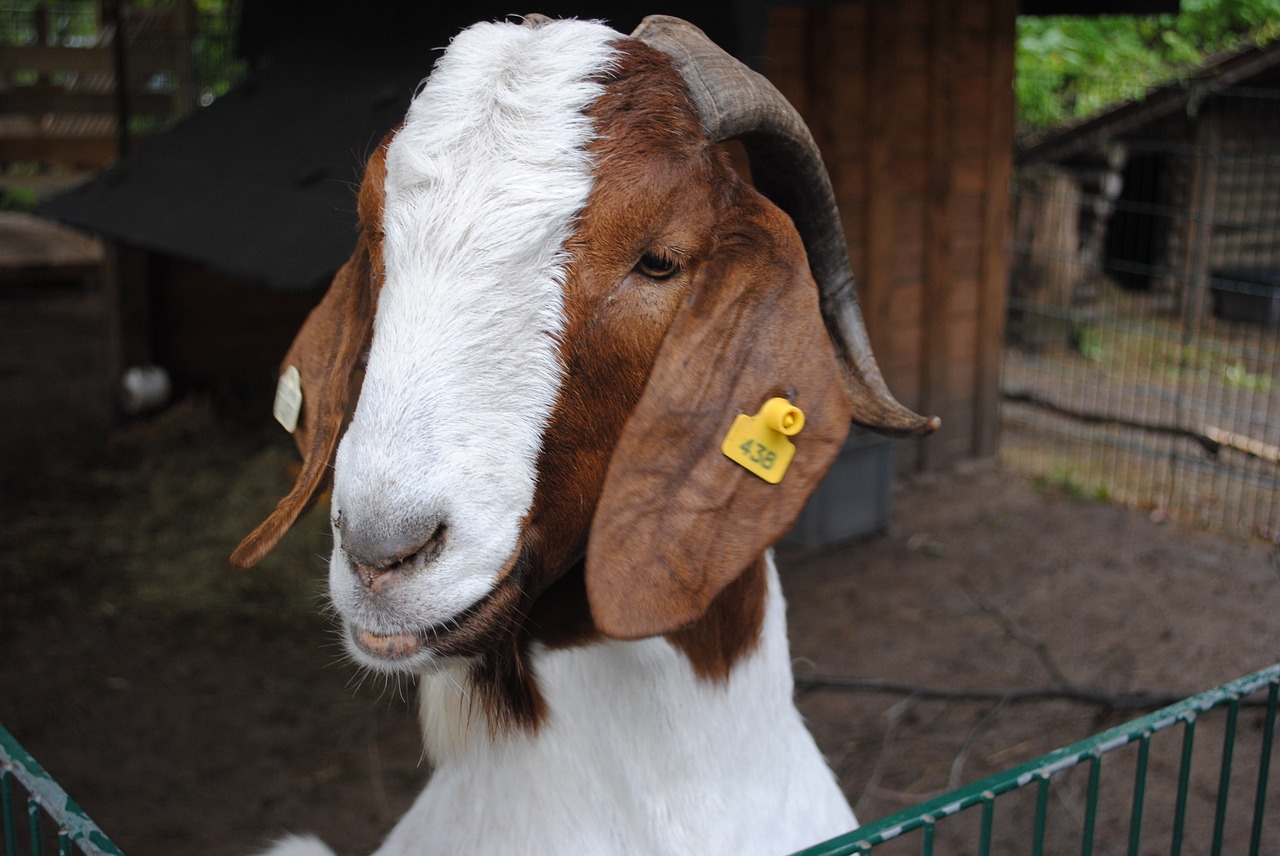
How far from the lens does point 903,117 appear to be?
6062 millimetres

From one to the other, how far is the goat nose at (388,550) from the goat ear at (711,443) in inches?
8.6

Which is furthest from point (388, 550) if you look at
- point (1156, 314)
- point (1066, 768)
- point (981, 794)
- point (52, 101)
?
point (1156, 314)

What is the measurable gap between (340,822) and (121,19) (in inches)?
199

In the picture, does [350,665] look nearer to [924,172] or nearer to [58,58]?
[924,172]

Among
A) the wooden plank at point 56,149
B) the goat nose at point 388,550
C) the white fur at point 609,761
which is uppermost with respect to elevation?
the wooden plank at point 56,149

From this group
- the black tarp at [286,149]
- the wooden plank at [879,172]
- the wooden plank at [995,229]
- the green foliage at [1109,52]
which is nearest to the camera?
the black tarp at [286,149]

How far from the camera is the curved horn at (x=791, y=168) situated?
1514mm

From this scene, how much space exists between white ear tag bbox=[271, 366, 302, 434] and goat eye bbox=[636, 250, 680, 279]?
66cm

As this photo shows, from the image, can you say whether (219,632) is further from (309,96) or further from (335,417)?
(335,417)

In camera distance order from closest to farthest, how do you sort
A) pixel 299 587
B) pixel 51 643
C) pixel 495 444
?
pixel 495 444
pixel 51 643
pixel 299 587

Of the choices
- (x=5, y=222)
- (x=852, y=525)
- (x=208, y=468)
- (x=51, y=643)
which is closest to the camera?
(x=51, y=643)

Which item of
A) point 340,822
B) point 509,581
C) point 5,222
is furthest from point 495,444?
point 5,222

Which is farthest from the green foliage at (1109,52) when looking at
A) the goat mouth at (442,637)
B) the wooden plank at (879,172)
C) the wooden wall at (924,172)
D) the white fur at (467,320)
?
the goat mouth at (442,637)

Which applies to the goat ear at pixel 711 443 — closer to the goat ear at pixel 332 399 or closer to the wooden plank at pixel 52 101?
the goat ear at pixel 332 399
